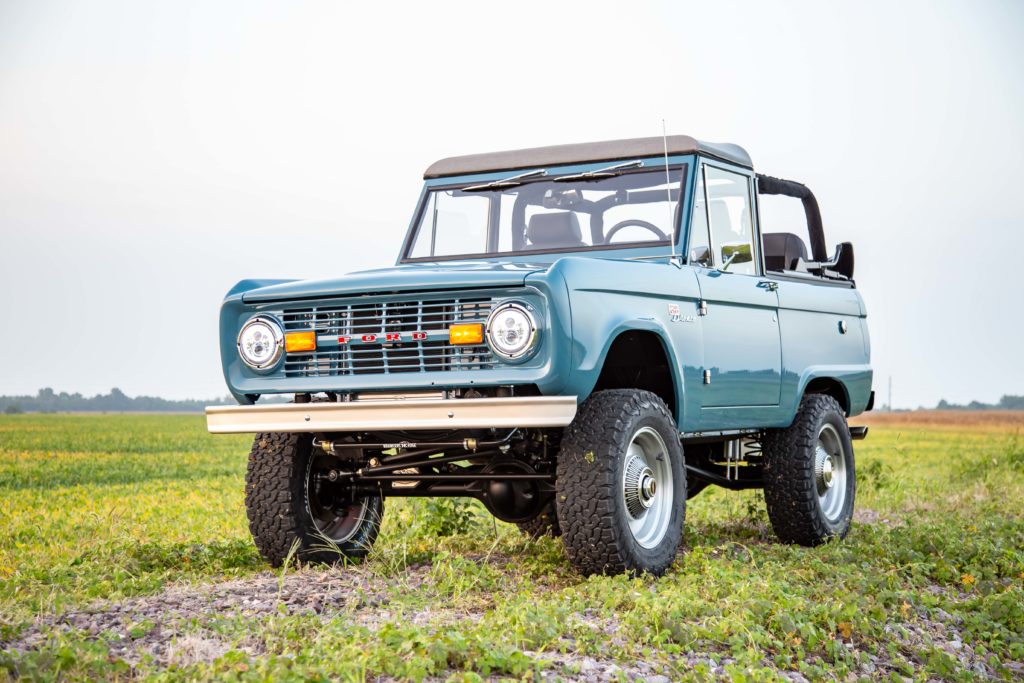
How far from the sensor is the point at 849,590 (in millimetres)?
6902

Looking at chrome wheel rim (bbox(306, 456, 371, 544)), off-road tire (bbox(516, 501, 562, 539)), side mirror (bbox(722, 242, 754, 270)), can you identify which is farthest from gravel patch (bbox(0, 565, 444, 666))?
side mirror (bbox(722, 242, 754, 270))

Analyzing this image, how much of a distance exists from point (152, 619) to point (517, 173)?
4.00 meters

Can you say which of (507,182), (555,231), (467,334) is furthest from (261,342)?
(507,182)

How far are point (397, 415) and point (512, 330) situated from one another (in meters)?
0.73

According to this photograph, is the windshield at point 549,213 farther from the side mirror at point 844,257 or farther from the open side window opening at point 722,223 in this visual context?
the side mirror at point 844,257

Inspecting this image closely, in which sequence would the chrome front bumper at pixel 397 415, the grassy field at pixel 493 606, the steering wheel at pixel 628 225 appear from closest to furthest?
1. the grassy field at pixel 493 606
2. the chrome front bumper at pixel 397 415
3. the steering wheel at pixel 628 225

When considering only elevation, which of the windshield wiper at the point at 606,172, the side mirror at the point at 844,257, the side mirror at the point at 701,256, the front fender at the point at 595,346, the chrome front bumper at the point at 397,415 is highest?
the windshield wiper at the point at 606,172

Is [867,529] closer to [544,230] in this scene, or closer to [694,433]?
[694,433]

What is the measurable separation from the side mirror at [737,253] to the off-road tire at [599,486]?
6.18 feet

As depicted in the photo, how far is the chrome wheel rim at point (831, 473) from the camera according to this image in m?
9.30

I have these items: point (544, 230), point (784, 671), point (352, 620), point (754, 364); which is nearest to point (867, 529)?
point (754, 364)

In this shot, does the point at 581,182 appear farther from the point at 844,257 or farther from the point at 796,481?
the point at 844,257

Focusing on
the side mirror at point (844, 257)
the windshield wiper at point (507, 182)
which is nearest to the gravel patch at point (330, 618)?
the windshield wiper at point (507, 182)

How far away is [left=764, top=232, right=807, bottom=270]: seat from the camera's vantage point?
9.56 m
